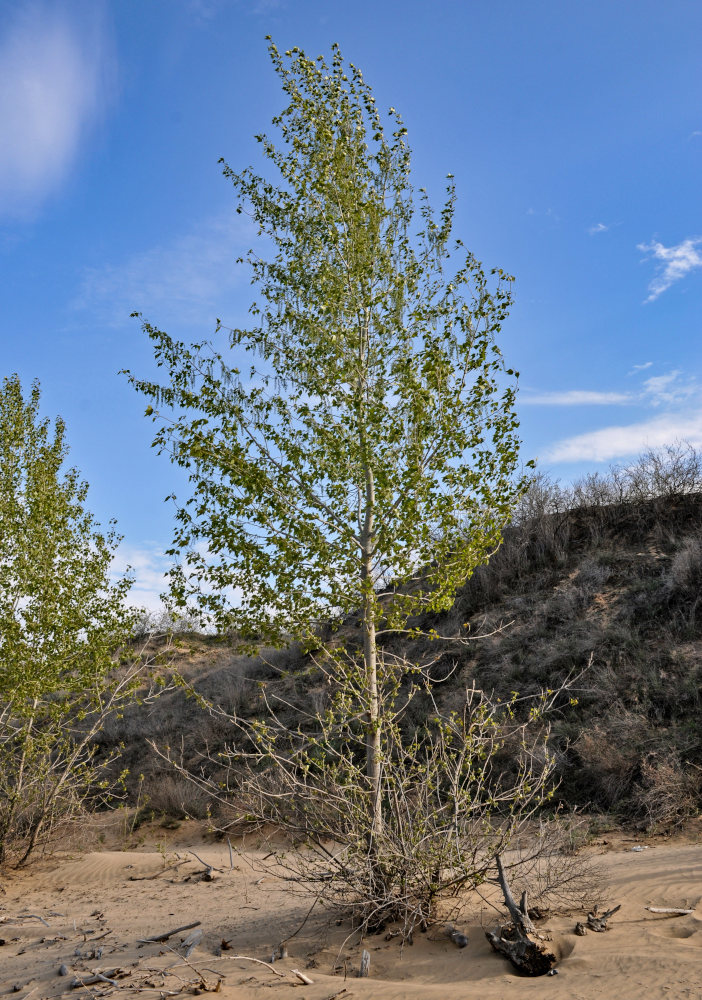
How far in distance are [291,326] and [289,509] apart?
1.97 meters

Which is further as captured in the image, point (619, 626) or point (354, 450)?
point (619, 626)

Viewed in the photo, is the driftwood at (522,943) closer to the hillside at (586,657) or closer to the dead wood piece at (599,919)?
the dead wood piece at (599,919)

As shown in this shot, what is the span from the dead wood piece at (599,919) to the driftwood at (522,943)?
1.62 ft

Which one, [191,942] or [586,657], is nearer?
[191,942]

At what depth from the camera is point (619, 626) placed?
14008 millimetres

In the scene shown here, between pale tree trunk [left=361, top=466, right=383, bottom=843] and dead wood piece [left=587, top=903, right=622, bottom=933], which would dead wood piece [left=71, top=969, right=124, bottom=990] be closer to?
pale tree trunk [left=361, top=466, right=383, bottom=843]

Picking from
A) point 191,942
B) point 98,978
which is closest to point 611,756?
point 191,942

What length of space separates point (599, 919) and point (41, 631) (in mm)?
8358

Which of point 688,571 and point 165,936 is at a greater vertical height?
point 688,571

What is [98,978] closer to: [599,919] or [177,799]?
[599,919]

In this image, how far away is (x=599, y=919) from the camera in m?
5.48

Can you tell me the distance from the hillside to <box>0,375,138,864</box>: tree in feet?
6.05

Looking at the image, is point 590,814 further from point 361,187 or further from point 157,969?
point 361,187

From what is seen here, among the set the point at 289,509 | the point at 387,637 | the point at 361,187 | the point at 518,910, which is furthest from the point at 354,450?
the point at 387,637
